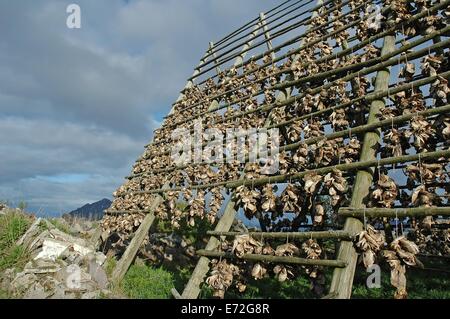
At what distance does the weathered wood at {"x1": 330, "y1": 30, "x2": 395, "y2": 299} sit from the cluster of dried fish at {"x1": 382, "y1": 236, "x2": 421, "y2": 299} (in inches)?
13.6

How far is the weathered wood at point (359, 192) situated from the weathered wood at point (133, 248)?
436 centimetres

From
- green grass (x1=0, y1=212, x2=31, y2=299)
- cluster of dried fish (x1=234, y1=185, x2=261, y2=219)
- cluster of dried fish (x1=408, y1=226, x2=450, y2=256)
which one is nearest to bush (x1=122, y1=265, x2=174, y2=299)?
green grass (x1=0, y1=212, x2=31, y2=299)

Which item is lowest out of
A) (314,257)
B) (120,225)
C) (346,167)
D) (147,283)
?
(147,283)

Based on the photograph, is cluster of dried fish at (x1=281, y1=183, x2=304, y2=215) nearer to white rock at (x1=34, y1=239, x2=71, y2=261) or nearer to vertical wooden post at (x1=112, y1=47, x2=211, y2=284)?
vertical wooden post at (x1=112, y1=47, x2=211, y2=284)

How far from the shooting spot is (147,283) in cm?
652

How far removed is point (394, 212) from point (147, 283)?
462 cm

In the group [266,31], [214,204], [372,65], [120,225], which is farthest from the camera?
[266,31]

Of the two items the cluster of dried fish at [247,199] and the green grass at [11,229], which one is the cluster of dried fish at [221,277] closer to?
the cluster of dried fish at [247,199]

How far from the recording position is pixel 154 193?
25.6ft

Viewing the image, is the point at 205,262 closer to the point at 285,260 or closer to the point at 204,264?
the point at 204,264

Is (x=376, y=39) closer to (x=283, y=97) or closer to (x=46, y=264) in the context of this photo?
(x=283, y=97)

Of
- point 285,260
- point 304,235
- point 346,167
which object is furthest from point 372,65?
point 285,260
